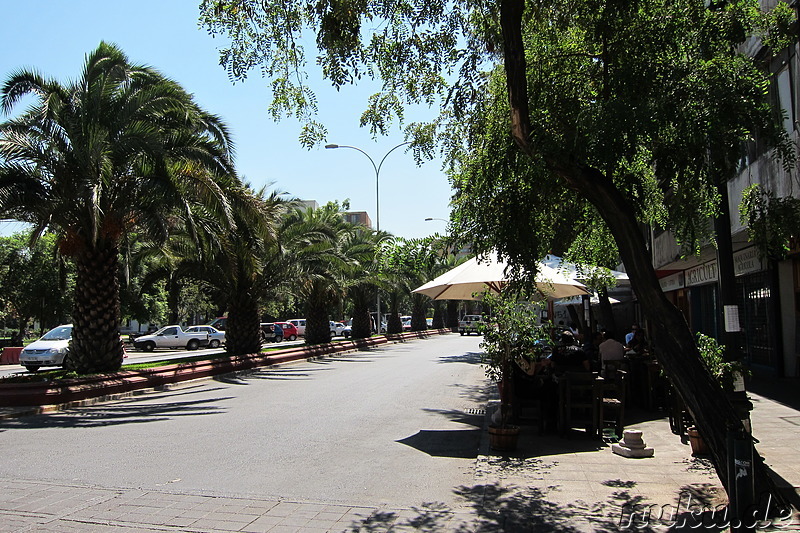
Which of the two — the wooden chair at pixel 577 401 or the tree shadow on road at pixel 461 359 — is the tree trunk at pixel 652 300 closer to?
the wooden chair at pixel 577 401

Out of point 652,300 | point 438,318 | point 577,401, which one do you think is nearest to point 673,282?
point 577,401

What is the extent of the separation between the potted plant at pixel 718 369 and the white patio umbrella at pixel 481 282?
3458mm

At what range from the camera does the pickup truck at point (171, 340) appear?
40.4 meters

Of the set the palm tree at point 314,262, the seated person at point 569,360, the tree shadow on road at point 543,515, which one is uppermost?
the palm tree at point 314,262

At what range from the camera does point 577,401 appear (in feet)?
30.0

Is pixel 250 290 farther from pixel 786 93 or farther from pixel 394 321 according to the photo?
Answer: pixel 394 321

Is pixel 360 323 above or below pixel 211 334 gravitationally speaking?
above

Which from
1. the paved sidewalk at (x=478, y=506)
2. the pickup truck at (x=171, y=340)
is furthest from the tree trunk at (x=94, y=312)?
the pickup truck at (x=171, y=340)

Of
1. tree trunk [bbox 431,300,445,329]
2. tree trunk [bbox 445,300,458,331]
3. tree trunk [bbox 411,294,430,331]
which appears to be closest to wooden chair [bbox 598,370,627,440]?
tree trunk [bbox 411,294,430,331]

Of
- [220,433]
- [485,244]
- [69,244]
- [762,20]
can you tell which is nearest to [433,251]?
[485,244]

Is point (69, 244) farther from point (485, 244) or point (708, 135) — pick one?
point (708, 135)

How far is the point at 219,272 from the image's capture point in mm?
23875

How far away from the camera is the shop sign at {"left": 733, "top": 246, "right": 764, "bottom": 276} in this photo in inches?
620

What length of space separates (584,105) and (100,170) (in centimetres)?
986
